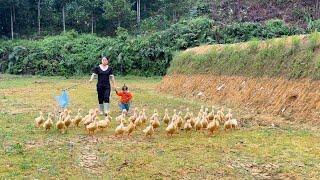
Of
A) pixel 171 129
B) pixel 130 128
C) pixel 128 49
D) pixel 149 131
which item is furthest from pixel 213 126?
pixel 128 49

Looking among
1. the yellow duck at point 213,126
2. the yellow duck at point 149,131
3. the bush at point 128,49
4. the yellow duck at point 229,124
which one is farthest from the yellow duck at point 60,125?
the bush at point 128,49

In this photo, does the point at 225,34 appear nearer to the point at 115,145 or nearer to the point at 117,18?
the point at 117,18

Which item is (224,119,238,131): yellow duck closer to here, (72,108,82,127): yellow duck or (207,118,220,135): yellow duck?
(207,118,220,135): yellow duck

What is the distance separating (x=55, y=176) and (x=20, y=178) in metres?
0.58

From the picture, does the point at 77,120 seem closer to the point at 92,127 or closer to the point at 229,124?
the point at 92,127

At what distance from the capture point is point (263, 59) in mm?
19516

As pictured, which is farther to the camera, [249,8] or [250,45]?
[249,8]

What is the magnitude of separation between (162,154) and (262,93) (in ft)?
28.6

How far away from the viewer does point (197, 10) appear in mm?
50906

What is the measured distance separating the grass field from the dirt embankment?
104cm

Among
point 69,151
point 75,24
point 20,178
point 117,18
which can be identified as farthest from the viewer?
point 75,24

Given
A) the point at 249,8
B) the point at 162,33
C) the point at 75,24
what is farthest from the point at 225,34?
the point at 75,24

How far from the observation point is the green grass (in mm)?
16453

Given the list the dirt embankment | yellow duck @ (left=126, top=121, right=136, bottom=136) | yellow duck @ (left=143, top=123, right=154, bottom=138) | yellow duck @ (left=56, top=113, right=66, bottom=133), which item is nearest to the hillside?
the dirt embankment
